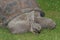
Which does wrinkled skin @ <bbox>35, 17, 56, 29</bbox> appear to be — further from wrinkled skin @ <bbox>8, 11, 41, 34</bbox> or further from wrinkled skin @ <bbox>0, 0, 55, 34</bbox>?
wrinkled skin @ <bbox>8, 11, 41, 34</bbox>

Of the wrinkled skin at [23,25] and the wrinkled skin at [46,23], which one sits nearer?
the wrinkled skin at [23,25]

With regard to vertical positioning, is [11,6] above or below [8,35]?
above

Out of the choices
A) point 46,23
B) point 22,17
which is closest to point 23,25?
point 22,17

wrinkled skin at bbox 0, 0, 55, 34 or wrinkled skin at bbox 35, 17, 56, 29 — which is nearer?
wrinkled skin at bbox 0, 0, 55, 34

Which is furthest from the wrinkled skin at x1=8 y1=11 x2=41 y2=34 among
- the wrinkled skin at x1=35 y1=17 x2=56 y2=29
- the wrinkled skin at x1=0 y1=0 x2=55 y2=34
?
the wrinkled skin at x1=35 y1=17 x2=56 y2=29

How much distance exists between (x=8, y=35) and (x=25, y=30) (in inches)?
17.1

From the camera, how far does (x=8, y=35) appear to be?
6688mm

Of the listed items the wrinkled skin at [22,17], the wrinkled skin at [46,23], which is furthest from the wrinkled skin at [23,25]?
the wrinkled skin at [46,23]

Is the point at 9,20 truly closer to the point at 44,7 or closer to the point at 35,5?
the point at 35,5

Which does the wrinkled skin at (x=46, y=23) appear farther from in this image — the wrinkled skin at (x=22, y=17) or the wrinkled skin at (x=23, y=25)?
the wrinkled skin at (x=23, y=25)

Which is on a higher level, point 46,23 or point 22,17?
point 22,17

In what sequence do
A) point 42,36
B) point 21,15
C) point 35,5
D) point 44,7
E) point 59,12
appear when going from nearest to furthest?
point 42,36 < point 21,15 < point 35,5 < point 59,12 < point 44,7

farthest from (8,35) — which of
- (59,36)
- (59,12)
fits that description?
(59,12)

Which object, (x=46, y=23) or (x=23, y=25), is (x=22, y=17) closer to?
(x=23, y=25)
